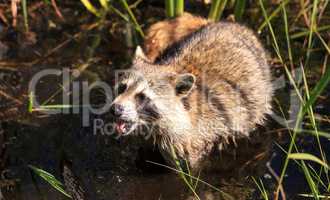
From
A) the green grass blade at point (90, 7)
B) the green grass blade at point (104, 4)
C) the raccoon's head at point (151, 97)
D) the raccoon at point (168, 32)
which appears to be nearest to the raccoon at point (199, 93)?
the raccoon's head at point (151, 97)

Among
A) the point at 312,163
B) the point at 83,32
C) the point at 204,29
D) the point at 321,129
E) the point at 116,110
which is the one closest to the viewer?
the point at 116,110

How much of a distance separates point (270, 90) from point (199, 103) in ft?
2.87

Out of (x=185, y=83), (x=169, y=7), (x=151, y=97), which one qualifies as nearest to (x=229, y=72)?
(x=185, y=83)

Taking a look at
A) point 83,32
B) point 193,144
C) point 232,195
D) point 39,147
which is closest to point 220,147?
point 193,144

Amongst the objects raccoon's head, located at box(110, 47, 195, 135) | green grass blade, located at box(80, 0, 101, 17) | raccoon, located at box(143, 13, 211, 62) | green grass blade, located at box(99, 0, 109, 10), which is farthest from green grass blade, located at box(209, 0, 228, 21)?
raccoon's head, located at box(110, 47, 195, 135)

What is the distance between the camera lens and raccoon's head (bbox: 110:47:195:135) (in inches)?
200

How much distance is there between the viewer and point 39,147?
226 inches

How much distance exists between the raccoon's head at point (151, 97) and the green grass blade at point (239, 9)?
5.21 ft

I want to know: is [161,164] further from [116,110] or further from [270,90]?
[270,90]

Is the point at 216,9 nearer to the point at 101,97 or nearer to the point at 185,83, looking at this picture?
the point at 101,97

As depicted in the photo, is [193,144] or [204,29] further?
[204,29]

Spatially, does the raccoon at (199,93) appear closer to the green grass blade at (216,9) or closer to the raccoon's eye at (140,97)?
the raccoon's eye at (140,97)

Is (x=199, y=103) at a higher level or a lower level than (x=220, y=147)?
higher

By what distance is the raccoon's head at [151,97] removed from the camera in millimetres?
5082
